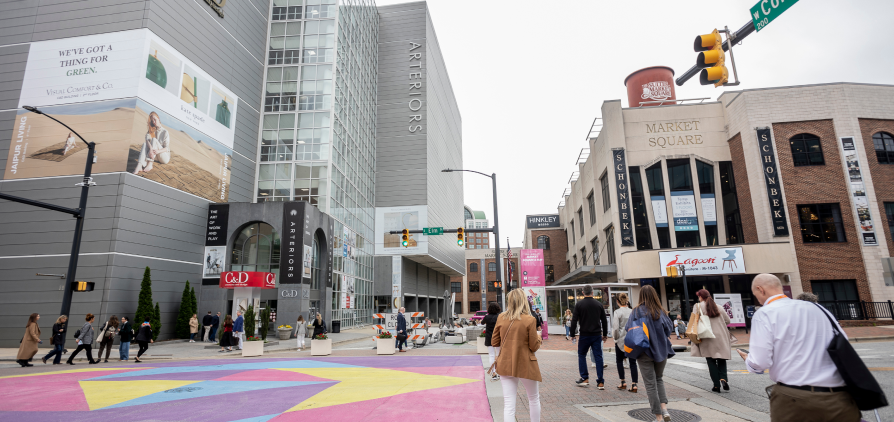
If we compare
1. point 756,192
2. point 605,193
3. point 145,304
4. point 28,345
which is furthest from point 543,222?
point 28,345

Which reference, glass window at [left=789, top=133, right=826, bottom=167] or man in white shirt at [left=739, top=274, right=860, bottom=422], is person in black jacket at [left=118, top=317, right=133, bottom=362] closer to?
man in white shirt at [left=739, top=274, right=860, bottom=422]

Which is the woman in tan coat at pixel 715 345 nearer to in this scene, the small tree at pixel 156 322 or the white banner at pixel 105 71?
the small tree at pixel 156 322

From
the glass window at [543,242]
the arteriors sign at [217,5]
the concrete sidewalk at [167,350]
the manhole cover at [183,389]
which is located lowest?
the concrete sidewalk at [167,350]

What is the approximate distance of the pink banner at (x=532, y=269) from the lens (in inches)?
1081

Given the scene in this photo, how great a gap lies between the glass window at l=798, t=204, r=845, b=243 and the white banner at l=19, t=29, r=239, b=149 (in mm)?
39587

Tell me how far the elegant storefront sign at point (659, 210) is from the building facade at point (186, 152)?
24.0m

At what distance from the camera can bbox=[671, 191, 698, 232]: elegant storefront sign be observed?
3347 cm

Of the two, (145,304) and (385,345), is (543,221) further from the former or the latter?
(145,304)

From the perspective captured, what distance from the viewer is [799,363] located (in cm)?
320

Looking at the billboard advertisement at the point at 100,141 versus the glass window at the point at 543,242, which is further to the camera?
the glass window at the point at 543,242

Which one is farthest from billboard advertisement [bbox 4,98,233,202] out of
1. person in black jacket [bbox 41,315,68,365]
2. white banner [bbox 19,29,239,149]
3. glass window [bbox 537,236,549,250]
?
glass window [bbox 537,236,549,250]

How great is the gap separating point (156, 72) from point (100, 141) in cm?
472

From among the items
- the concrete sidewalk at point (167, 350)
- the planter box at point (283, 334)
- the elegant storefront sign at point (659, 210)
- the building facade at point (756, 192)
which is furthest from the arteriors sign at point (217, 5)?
the elegant storefront sign at point (659, 210)

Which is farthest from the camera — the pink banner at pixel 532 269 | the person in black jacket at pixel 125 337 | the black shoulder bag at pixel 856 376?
the pink banner at pixel 532 269
